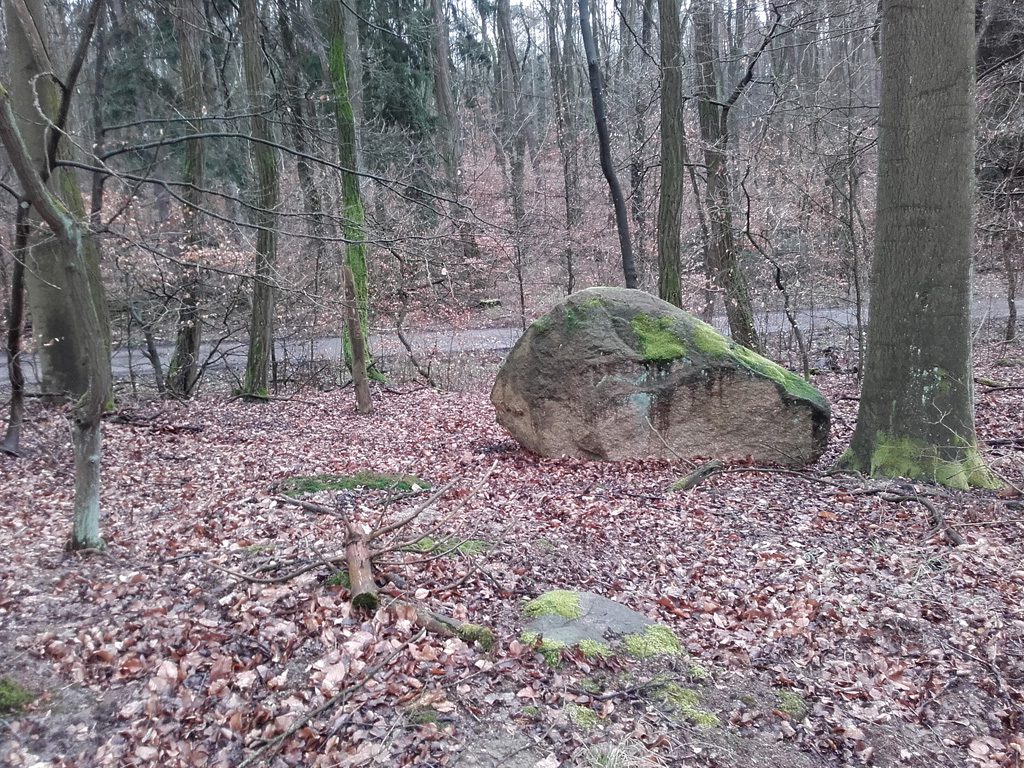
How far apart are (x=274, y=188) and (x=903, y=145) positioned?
954 cm

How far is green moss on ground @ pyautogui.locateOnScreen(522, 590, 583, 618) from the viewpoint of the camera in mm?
4285

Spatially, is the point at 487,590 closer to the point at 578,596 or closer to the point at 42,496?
the point at 578,596

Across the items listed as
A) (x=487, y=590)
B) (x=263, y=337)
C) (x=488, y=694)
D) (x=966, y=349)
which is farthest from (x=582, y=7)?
(x=488, y=694)

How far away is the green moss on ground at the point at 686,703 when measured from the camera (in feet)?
11.6

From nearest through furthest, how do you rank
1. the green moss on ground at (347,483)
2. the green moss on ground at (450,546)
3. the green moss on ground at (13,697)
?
1. the green moss on ground at (13,697)
2. the green moss on ground at (450,546)
3. the green moss on ground at (347,483)

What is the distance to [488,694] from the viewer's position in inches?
140

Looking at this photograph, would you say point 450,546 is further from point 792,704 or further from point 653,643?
point 792,704

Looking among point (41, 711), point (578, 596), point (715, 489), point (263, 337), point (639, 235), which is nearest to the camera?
point (41, 711)

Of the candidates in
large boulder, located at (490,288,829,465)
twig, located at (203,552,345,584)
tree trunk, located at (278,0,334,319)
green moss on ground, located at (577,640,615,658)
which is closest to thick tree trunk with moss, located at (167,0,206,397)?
tree trunk, located at (278,0,334,319)

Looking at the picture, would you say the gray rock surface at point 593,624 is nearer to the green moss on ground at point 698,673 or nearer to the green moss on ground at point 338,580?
the green moss on ground at point 698,673

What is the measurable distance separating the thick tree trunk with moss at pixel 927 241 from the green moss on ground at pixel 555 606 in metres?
3.87

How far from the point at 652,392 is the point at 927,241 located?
3092 millimetres

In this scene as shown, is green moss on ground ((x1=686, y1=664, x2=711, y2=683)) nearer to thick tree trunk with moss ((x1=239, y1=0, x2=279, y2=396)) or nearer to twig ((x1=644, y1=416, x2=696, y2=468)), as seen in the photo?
twig ((x1=644, y1=416, x2=696, y2=468))

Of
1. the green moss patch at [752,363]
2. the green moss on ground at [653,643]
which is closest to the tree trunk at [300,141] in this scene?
the green moss patch at [752,363]
